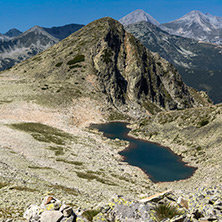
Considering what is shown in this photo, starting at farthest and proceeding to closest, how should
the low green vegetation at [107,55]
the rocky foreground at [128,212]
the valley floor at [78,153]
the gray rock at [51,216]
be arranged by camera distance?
1. the low green vegetation at [107,55]
2. the valley floor at [78,153]
3. the rocky foreground at [128,212]
4. the gray rock at [51,216]

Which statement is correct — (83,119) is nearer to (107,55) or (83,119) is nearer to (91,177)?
(107,55)

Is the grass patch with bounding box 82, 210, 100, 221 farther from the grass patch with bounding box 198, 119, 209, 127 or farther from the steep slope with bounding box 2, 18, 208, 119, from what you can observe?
the steep slope with bounding box 2, 18, 208, 119

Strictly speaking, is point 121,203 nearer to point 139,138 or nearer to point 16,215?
point 16,215

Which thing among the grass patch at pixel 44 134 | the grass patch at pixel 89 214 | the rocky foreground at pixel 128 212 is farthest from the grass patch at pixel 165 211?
the grass patch at pixel 44 134

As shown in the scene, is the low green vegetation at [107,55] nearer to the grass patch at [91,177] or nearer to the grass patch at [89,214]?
the grass patch at [91,177]

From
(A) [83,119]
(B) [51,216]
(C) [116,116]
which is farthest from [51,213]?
(C) [116,116]

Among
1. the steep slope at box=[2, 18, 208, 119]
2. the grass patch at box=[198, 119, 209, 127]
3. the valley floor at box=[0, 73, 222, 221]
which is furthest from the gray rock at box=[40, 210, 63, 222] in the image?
the steep slope at box=[2, 18, 208, 119]
